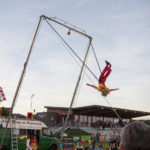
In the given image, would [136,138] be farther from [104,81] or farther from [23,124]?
[23,124]

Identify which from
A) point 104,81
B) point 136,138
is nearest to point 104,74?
point 104,81

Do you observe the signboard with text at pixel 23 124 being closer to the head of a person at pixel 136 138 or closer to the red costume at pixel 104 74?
the red costume at pixel 104 74

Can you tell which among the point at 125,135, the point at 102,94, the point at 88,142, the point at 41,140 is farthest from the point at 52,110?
the point at 125,135

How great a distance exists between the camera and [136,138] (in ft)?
5.31

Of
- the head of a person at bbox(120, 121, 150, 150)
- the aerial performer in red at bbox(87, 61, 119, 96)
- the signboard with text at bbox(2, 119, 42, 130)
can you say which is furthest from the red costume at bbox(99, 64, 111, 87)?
the head of a person at bbox(120, 121, 150, 150)

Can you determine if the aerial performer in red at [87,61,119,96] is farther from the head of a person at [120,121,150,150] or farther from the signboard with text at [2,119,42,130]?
the head of a person at [120,121,150,150]

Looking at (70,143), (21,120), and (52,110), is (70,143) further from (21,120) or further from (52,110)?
(52,110)

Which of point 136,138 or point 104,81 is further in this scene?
point 104,81

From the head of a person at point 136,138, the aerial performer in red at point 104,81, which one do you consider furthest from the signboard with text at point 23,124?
the head of a person at point 136,138

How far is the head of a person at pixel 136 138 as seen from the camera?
1.59 meters

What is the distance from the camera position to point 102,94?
15.2 meters

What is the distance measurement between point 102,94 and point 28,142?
21.1 feet

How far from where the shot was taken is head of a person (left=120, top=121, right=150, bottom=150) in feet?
5.23

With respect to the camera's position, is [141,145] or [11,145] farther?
[11,145]
